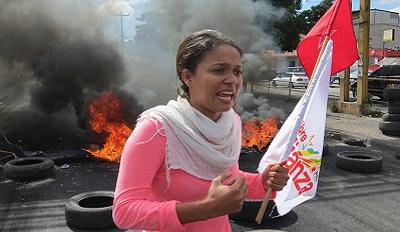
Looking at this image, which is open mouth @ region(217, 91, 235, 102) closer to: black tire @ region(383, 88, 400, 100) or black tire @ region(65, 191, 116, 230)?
black tire @ region(65, 191, 116, 230)

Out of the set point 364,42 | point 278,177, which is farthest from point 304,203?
point 364,42

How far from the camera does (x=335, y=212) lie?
521 cm

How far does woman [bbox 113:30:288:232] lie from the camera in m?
1.42

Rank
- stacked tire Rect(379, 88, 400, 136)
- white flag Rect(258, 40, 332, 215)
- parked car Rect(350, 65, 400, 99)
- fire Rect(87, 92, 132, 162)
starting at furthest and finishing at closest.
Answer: parked car Rect(350, 65, 400, 99) < stacked tire Rect(379, 88, 400, 136) < fire Rect(87, 92, 132, 162) < white flag Rect(258, 40, 332, 215)

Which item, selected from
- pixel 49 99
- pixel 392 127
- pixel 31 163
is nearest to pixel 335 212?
pixel 31 163

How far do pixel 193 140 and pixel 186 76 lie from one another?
27 cm

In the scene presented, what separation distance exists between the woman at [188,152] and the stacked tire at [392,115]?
403 inches

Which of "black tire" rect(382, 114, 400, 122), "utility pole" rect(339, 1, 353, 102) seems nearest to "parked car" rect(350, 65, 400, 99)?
"utility pole" rect(339, 1, 353, 102)

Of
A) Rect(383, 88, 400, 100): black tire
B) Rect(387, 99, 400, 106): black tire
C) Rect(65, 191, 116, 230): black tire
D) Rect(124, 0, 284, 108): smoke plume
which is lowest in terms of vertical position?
→ Rect(65, 191, 116, 230): black tire

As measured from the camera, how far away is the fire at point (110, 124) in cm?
830

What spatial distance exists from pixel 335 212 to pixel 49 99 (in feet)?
34.9

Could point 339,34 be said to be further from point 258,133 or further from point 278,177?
point 258,133

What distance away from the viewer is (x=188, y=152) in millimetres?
1603

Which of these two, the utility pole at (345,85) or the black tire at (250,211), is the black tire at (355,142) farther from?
the utility pole at (345,85)
